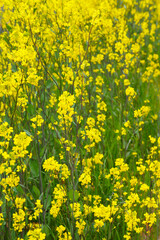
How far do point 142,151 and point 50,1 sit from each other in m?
2.09

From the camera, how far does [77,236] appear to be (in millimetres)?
2291

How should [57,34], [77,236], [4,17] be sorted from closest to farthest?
1. [77,236]
2. [57,34]
3. [4,17]

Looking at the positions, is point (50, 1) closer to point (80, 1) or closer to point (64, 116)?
point (80, 1)

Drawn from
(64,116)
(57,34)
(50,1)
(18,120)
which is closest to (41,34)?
(57,34)

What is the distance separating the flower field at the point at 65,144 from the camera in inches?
82.9

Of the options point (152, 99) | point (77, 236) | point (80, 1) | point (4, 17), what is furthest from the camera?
point (152, 99)

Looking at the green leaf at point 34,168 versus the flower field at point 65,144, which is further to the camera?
the green leaf at point 34,168

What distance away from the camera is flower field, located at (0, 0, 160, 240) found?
82.9 inches

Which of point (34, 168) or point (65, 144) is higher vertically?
point (65, 144)

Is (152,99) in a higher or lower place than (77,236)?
A: higher

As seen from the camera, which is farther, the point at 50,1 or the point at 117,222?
the point at 50,1

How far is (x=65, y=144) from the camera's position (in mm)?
2592

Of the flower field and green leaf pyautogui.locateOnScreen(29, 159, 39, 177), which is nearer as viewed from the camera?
the flower field

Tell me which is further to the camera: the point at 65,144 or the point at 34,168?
the point at 34,168
